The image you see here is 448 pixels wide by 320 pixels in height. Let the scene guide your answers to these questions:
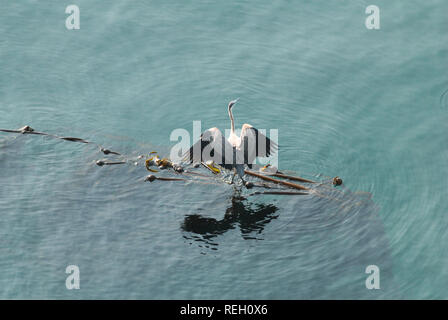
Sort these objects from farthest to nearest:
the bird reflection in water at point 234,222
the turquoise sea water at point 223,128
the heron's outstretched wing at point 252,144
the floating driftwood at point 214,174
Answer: the floating driftwood at point 214,174, the heron's outstretched wing at point 252,144, the bird reflection in water at point 234,222, the turquoise sea water at point 223,128

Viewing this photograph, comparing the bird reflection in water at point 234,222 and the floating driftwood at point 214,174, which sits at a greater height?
the floating driftwood at point 214,174

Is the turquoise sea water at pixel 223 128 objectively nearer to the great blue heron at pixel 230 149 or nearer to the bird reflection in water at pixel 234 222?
the bird reflection in water at pixel 234 222

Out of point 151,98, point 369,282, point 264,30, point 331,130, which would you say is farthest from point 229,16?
point 369,282

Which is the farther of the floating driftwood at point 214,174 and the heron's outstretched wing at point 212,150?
the floating driftwood at point 214,174

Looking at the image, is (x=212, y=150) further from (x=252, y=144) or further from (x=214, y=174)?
(x=214, y=174)

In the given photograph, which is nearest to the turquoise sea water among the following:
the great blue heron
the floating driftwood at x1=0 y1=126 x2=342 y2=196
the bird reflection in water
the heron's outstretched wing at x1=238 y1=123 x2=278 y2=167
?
the bird reflection in water

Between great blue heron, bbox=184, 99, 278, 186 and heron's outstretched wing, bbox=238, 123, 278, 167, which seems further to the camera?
heron's outstretched wing, bbox=238, 123, 278, 167

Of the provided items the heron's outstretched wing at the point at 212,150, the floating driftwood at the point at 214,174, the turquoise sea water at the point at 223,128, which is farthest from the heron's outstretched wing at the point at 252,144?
the turquoise sea water at the point at 223,128

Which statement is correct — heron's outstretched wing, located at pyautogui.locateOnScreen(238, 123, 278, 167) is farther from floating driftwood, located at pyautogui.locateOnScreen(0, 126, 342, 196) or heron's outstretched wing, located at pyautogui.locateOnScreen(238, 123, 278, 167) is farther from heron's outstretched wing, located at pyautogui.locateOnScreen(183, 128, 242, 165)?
floating driftwood, located at pyautogui.locateOnScreen(0, 126, 342, 196)
